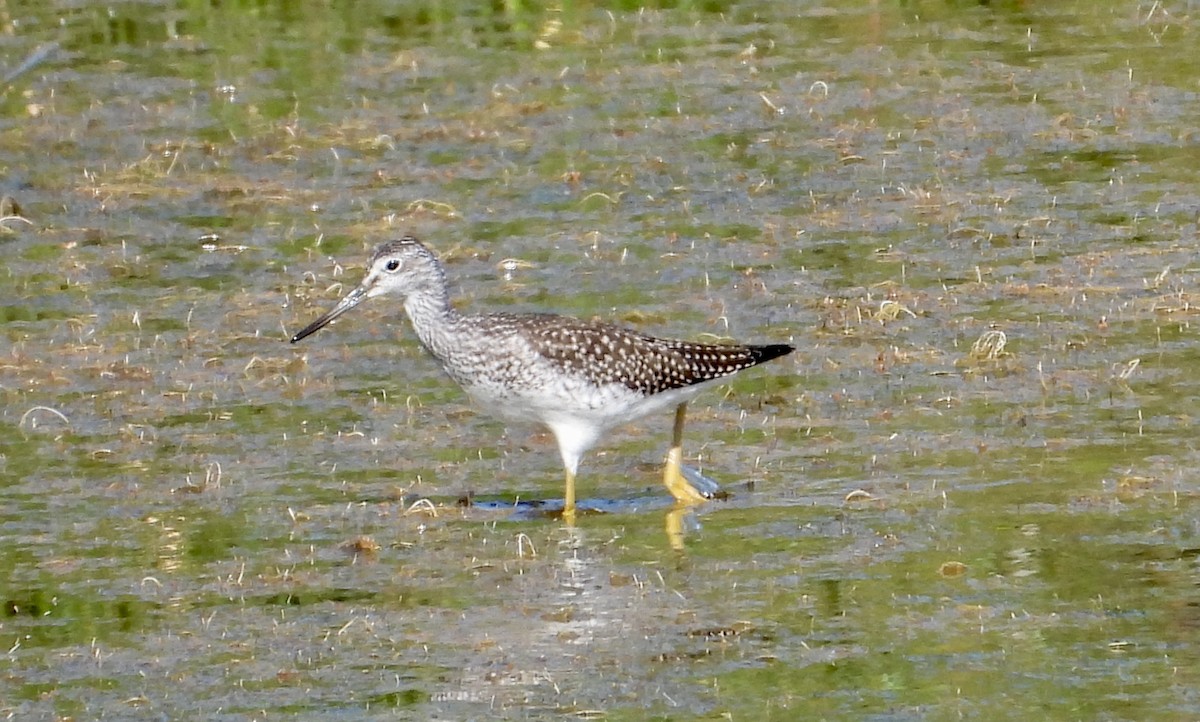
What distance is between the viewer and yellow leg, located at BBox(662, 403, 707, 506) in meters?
9.90

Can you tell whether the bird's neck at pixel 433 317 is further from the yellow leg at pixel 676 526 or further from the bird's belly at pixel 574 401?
the yellow leg at pixel 676 526

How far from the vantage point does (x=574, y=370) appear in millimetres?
10047

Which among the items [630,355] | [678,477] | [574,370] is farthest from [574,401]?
[678,477]

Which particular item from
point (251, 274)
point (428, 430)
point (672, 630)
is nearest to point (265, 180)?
point (251, 274)

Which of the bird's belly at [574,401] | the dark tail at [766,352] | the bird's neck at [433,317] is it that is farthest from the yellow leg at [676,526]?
the bird's neck at [433,317]

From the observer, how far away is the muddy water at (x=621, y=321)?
8.04 metres

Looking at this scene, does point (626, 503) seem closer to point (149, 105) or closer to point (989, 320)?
point (989, 320)

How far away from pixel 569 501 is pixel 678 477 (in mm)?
503

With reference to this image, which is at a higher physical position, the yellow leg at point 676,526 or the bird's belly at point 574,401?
the bird's belly at point 574,401

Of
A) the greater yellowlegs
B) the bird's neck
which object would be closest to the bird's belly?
the greater yellowlegs

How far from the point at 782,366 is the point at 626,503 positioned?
1889mm

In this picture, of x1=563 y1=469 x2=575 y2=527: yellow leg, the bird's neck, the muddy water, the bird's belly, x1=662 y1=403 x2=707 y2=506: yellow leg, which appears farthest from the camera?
the bird's neck

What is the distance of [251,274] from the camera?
1418 centimetres

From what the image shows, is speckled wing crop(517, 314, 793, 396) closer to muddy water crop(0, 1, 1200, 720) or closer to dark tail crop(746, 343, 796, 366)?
dark tail crop(746, 343, 796, 366)
